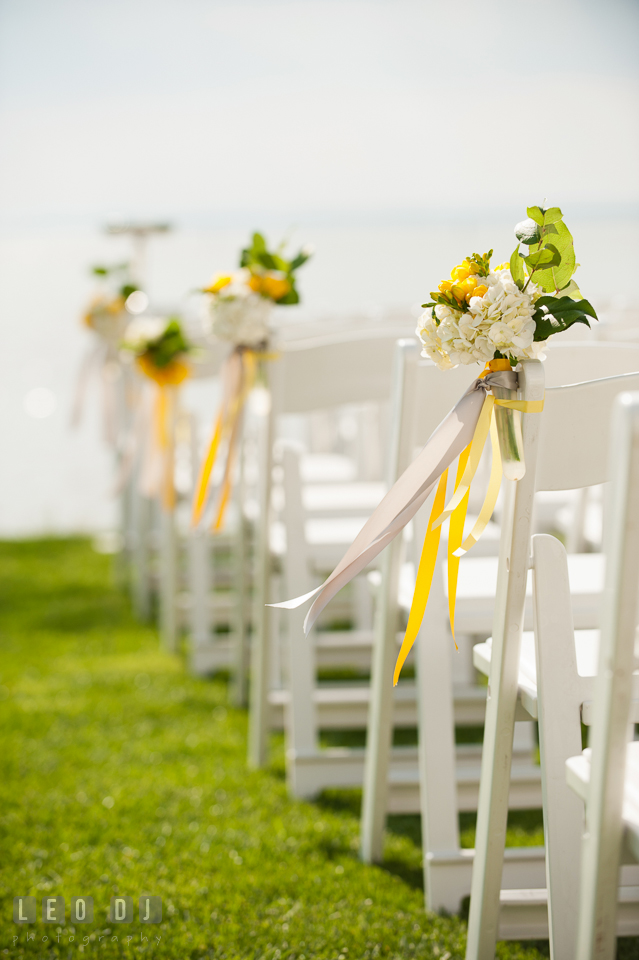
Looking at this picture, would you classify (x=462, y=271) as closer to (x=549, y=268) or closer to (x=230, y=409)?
(x=549, y=268)

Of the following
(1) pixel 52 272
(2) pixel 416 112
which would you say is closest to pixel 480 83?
(2) pixel 416 112

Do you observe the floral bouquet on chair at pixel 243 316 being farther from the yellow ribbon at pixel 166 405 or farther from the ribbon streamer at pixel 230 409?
the yellow ribbon at pixel 166 405

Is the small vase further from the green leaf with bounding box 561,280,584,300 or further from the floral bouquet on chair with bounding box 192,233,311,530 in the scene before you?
the floral bouquet on chair with bounding box 192,233,311,530

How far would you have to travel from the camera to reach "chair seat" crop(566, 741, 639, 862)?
2.57ft

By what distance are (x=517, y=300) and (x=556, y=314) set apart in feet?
0.17

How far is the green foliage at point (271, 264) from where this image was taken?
6.43ft

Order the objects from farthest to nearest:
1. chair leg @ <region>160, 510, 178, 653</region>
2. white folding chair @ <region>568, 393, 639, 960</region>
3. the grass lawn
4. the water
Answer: the water < chair leg @ <region>160, 510, 178, 653</region> < the grass lawn < white folding chair @ <region>568, 393, 639, 960</region>

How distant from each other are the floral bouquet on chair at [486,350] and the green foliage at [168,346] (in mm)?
1602

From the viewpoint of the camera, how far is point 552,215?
0.95 meters

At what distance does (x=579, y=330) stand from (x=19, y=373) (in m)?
3.78

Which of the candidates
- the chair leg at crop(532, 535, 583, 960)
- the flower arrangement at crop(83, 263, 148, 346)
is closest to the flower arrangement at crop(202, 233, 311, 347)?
the chair leg at crop(532, 535, 583, 960)

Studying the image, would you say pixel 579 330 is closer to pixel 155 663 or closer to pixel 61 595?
pixel 155 663

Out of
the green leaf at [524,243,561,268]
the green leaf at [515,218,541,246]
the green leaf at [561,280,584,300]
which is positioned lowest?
the green leaf at [561,280,584,300]

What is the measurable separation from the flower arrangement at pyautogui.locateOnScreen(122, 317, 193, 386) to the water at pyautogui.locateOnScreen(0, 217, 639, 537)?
3.42 feet
